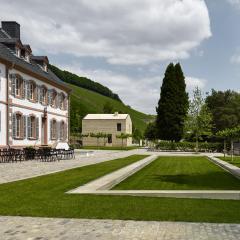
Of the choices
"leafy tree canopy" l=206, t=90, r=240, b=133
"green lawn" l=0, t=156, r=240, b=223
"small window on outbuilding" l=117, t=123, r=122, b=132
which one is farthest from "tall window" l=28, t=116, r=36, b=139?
"small window on outbuilding" l=117, t=123, r=122, b=132

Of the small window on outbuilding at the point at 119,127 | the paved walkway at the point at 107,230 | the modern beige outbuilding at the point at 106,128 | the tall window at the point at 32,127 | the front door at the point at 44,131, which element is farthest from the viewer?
the small window on outbuilding at the point at 119,127

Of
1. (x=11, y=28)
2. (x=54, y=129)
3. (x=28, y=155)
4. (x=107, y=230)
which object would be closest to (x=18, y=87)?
(x=28, y=155)

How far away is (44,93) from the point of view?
39594 mm

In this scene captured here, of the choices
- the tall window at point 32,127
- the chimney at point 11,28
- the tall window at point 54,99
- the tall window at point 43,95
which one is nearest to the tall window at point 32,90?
the tall window at point 32,127

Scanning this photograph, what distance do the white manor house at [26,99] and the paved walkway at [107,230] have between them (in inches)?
907

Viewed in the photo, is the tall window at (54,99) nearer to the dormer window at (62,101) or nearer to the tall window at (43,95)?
the dormer window at (62,101)

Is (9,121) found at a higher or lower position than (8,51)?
lower

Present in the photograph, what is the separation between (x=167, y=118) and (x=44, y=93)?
3211 centimetres

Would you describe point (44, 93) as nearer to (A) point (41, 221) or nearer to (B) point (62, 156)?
(B) point (62, 156)

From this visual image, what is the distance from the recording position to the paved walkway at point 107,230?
22.7 feet

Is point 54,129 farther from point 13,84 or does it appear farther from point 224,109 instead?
point 224,109

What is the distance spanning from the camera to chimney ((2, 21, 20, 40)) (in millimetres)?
40406

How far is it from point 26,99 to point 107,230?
2870cm

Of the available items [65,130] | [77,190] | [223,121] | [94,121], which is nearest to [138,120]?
[94,121]
